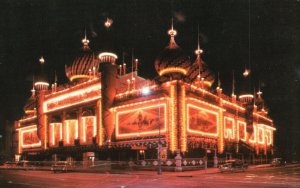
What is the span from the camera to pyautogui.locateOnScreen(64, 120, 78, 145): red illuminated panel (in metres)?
64.9

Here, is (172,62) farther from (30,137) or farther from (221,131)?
(30,137)

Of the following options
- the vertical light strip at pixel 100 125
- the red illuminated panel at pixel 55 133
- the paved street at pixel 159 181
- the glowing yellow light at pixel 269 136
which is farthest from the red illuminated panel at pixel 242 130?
the paved street at pixel 159 181

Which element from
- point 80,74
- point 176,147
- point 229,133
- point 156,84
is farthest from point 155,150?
point 80,74

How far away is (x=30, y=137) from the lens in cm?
7994

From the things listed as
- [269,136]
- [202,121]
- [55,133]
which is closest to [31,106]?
[55,133]

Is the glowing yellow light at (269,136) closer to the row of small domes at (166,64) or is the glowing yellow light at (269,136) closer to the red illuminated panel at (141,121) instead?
the row of small domes at (166,64)

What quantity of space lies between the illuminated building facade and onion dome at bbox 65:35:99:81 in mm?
193

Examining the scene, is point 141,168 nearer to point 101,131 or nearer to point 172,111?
point 172,111

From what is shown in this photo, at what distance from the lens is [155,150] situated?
5138 centimetres

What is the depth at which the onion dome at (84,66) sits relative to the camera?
226 ft

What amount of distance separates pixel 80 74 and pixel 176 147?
29.4m

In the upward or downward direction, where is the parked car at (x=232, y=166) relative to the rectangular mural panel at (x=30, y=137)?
downward

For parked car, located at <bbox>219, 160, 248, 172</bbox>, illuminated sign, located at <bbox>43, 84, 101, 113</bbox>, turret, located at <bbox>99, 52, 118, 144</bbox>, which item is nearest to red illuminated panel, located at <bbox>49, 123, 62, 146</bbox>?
illuminated sign, located at <bbox>43, 84, 101, 113</bbox>

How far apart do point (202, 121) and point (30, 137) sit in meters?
43.8
